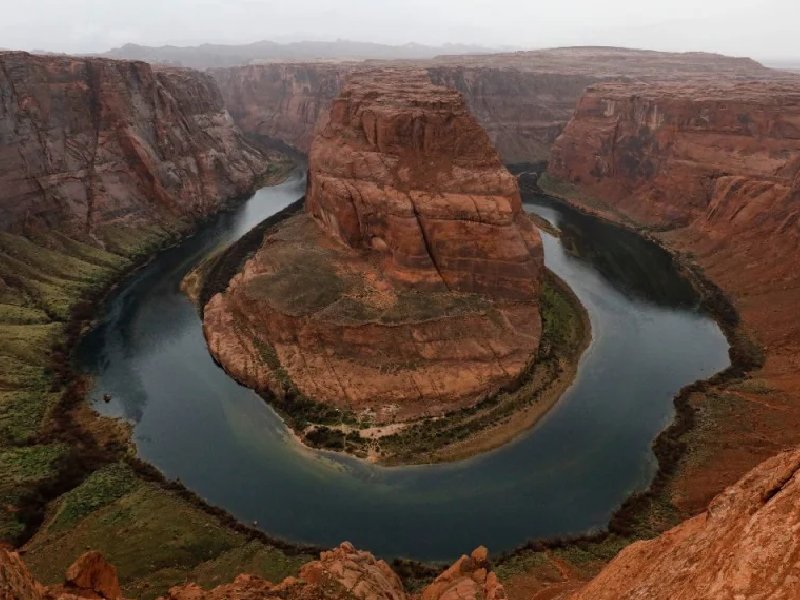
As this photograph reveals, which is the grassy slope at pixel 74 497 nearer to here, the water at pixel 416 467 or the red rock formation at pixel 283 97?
the water at pixel 416 467

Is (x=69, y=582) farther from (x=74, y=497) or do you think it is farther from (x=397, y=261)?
(x=397, y=261)

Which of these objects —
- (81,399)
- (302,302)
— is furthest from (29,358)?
(302,302)

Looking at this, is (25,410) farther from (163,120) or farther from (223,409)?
(163,120)

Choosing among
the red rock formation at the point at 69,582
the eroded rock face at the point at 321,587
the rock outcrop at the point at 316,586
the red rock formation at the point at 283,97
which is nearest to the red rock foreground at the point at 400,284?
the rock outcrop at the point at 316,586

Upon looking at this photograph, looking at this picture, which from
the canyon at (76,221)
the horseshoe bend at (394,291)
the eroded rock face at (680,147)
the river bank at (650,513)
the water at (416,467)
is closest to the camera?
the river bank at (650,513)

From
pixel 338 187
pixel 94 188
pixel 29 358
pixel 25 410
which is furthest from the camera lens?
pixel 94 188

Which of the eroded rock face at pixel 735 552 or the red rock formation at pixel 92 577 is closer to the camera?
the eroded rock face at pixel 735 552
